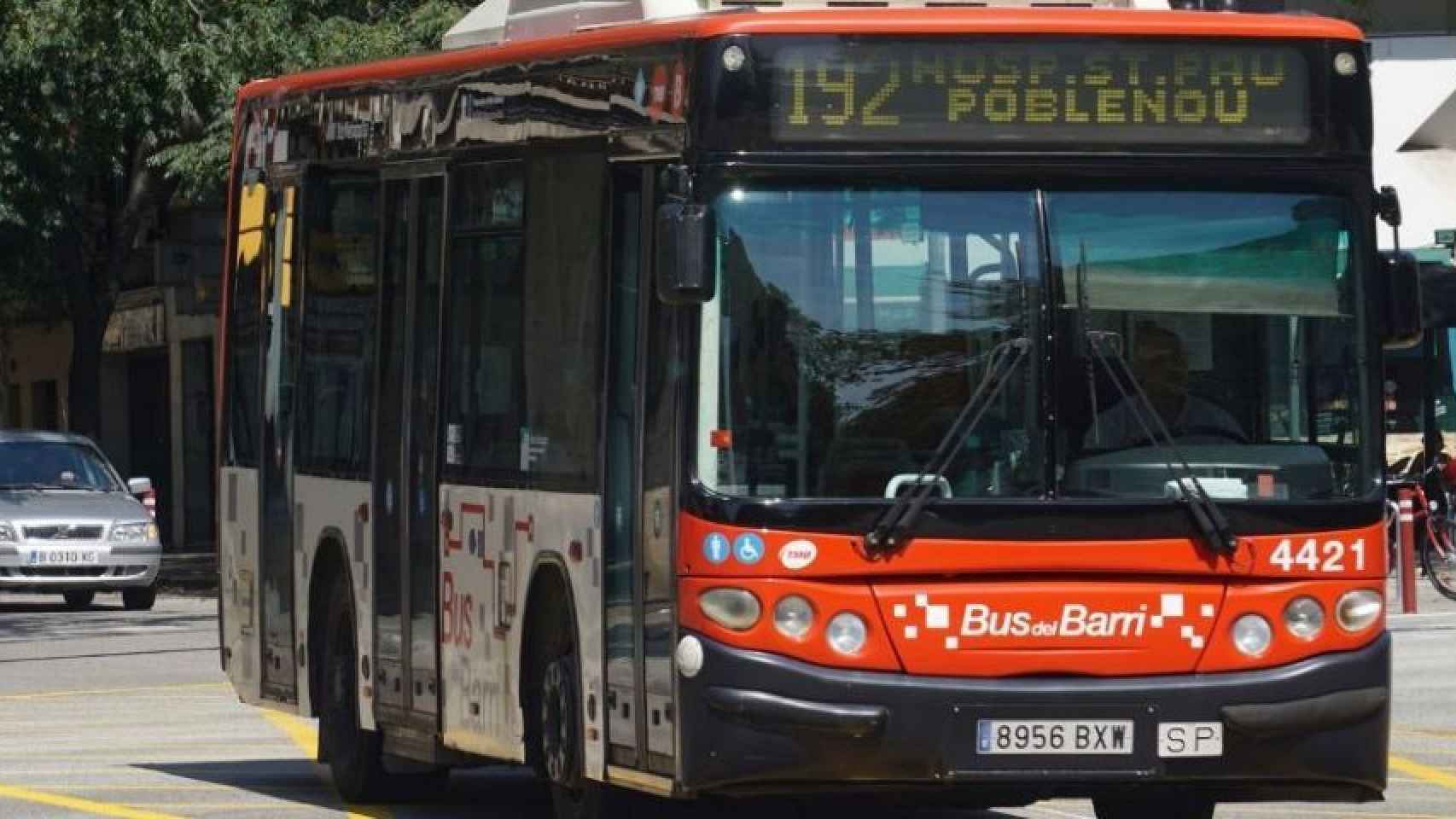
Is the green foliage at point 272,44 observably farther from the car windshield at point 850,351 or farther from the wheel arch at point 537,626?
the car windshield at point 850,351

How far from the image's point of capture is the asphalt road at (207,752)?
13.4 metres

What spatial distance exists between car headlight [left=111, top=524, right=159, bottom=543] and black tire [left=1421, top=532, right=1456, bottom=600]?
1078 cm

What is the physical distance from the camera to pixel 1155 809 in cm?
1209

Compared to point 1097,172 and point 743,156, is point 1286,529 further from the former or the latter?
point 743,156

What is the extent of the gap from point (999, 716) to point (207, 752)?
7.13 metres

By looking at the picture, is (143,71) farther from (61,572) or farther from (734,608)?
(734,608)

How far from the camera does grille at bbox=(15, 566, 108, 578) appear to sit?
101ft

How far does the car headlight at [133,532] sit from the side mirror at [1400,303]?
2143 cm

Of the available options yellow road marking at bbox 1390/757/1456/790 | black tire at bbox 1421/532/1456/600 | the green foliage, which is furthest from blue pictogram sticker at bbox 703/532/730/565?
the green foliage

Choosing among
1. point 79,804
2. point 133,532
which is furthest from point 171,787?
point 133,532

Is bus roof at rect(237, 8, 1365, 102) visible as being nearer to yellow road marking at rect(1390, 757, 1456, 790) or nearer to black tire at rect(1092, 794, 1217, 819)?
black tire at rect(1092, 794, 1217, 819)

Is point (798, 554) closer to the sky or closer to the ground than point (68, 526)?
closer to the sky

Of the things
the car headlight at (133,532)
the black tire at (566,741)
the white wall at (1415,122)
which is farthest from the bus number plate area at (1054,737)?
the white wall at (1415,122)

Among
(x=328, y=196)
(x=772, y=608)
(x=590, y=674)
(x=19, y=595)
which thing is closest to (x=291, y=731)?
(x=328, y=196)
